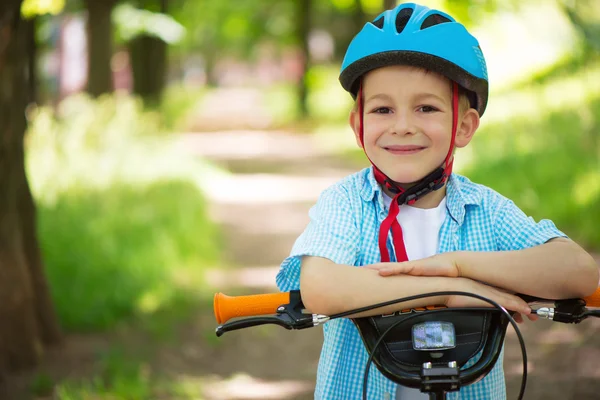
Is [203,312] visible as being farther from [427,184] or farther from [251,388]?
[427,184]

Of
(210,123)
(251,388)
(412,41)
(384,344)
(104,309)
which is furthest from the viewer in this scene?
(210,123)

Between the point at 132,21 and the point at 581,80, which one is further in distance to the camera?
the point at 581,80

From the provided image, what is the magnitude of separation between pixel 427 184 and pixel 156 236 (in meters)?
6.16

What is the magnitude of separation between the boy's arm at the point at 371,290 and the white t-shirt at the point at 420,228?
12.3 inches

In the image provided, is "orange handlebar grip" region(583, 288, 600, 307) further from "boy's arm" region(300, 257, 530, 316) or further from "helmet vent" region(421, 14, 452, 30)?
"helmet vent" region(421, 14, 452, 30)

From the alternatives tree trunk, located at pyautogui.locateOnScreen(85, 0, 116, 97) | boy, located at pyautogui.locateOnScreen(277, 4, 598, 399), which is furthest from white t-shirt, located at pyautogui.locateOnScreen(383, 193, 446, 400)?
tree trunk, located at pyautogui.locateOnScreen(85, 0, 116, 97)

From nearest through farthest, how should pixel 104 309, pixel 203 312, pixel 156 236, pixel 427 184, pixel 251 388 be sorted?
1. pixel 427 184
2. pixel 251 388
3. pixel 104 309
4. pixel 203 312
5. pixel 156 236

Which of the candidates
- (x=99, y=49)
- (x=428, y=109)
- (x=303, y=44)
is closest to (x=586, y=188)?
(x=428, y=109)

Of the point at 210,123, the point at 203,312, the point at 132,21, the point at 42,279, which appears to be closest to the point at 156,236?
the point at 203,312

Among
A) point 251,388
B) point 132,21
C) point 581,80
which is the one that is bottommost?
point 251,388

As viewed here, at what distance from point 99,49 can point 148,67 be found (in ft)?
17.8

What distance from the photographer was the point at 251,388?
5.55 meters

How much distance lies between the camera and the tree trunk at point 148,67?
16906mm

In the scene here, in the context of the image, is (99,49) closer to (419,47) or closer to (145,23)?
(145,23)
